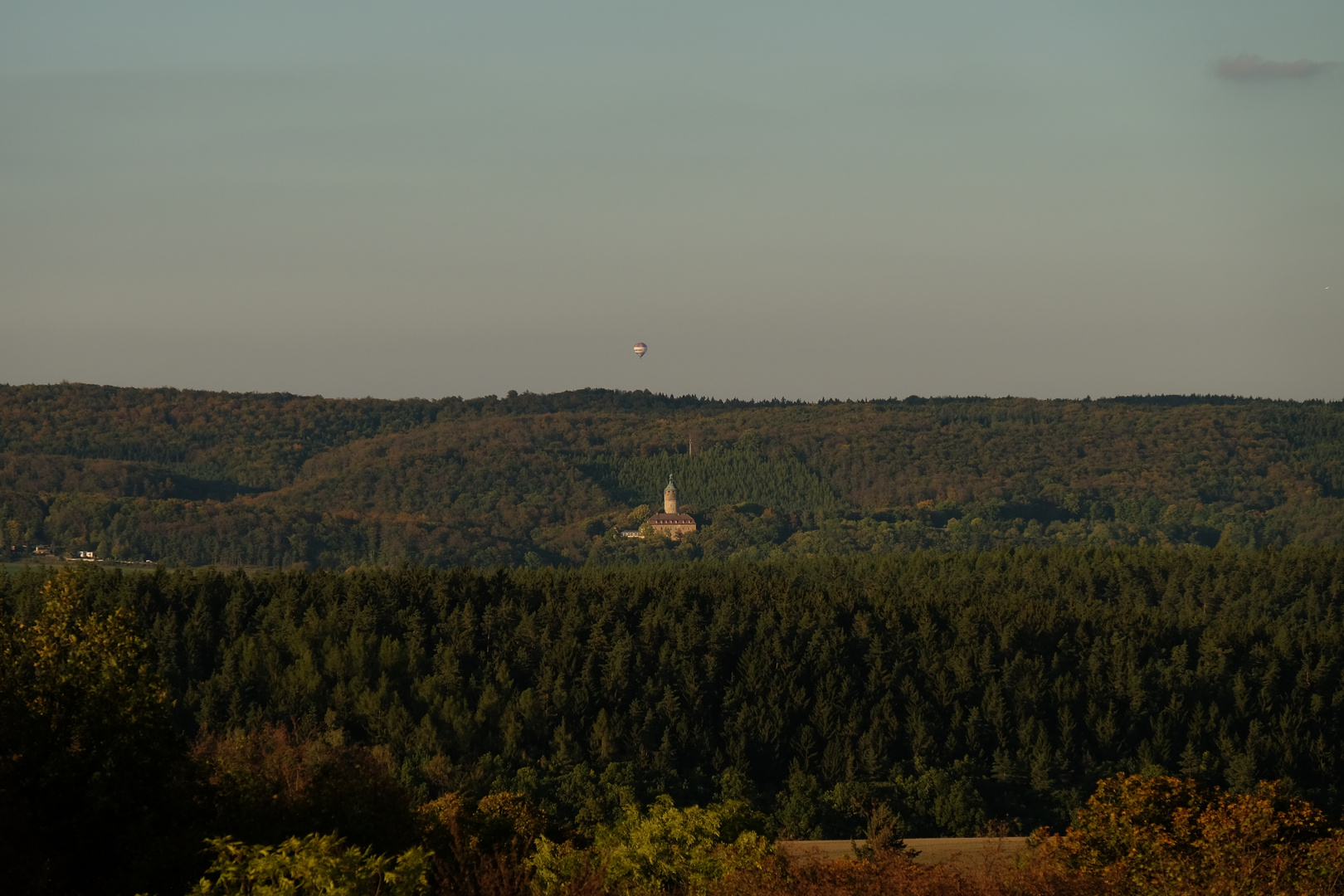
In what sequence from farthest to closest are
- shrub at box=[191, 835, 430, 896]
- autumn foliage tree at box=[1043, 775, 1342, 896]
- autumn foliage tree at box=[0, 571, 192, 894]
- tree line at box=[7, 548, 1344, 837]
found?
tree line at box=[7, 548, 1344, 837] < autumn foliage tree at box=[1043, 775, 1342, 896] < autumn foliage tree at box=[0, 571, 192, 894] < shrub at box=[191, 835, 430, 896]

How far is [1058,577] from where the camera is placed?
174m

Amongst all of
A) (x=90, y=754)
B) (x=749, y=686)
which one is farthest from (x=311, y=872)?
(x=749, y=686)

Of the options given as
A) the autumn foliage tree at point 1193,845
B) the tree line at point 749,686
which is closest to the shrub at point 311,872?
the autumn foliage tree at point 1193,845

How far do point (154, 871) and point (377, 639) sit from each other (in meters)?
82.9

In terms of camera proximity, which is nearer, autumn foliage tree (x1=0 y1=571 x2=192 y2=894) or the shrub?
the shrub

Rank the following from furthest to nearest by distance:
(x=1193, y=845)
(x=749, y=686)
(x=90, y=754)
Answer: (x=749, y=686) < (x=1193, y=845) < (x=90, y=754)

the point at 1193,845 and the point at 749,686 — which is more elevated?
the point at 1193,845

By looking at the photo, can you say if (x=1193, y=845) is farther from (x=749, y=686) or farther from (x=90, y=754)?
(x=749, y=686)

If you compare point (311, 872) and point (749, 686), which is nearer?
point (311, 872)

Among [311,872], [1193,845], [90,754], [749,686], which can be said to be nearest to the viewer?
[311,872]

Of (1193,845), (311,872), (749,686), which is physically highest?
(311,872)

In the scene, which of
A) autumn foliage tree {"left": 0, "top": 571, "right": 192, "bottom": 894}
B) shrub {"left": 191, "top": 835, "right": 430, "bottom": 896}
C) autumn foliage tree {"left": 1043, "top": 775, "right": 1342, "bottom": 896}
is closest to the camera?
shrub {"left": 191, "top": 835, "right": 430, "bottom": 896}

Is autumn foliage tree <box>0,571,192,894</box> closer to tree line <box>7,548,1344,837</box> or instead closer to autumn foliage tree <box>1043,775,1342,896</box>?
autumn foliage tree <box>1043,775,1342,896</box>

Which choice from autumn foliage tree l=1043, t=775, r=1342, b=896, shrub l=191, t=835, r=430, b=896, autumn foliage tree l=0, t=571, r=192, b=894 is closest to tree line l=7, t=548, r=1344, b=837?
autumn foliage tree l=1043, t=775, r=1342, b=896
